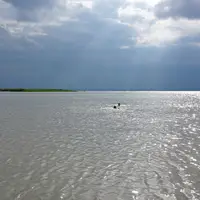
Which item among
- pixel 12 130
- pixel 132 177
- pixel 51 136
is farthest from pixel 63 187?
pixel 12 130

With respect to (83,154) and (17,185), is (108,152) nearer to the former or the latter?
(83,154)

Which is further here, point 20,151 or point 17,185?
point 20,151

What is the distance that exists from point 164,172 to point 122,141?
35.3 feet

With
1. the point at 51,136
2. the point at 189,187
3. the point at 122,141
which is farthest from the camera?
the point at 51,136

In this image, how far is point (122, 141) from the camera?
27969mm

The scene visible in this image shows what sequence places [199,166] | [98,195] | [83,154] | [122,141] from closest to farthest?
[98,195], [199,166], [83,154], [122,141]

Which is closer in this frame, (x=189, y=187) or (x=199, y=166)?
(x=189, y=187)

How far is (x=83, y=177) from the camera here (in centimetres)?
1642

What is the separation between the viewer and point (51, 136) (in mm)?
30859

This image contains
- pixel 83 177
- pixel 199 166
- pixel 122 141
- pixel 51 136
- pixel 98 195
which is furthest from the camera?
pixel 51 136

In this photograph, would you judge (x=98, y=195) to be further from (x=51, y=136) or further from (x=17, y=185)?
(x=51, y=136)

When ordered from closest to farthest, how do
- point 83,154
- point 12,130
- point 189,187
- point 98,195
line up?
point 98,195 < point 189,187 < point 83,154 < point 12,130

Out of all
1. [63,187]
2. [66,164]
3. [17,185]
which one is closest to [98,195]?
[63,187]

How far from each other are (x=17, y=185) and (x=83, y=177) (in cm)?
375
